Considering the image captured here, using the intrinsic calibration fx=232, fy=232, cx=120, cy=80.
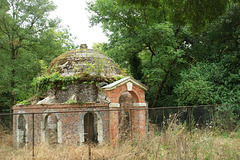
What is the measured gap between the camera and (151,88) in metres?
22.5

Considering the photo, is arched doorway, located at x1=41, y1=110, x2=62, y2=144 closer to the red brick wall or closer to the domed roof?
the red brick wall

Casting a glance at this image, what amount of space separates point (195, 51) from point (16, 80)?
15643mm

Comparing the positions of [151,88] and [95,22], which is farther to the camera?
[151,88]

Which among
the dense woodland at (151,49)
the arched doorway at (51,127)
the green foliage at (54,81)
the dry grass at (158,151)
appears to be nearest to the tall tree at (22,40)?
the dense woodland at (151,49)

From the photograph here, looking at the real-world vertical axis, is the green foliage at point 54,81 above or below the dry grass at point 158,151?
above

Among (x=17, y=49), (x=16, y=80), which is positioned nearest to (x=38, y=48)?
(x=17, y=49)

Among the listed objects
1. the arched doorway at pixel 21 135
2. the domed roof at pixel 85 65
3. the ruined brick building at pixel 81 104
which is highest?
the domed roof at pixel 85 65

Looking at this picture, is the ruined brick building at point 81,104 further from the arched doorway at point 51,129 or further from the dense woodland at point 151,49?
the dense woodland at point 151,49

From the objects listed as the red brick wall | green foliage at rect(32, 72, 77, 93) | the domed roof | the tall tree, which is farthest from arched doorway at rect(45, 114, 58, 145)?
the tall tree

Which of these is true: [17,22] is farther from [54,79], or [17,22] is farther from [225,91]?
[225,91]

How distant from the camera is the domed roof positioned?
1419 cm

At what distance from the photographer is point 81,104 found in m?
12.1

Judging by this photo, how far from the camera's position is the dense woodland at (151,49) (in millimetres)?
16656

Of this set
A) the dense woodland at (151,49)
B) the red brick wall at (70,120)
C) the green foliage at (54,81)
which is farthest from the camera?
the dense woodland at (151,49)
